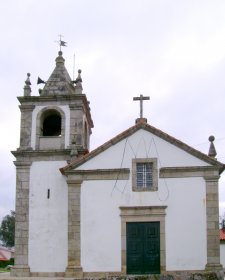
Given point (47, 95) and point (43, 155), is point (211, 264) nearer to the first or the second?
point (43, 155)

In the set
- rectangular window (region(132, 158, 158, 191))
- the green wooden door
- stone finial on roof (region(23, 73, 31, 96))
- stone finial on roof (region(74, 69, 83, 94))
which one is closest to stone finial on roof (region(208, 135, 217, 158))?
rectangular window (region(132, 158, 158, 191))

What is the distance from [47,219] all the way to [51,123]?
495cm

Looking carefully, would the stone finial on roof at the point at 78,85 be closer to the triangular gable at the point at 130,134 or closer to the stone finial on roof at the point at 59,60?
the stone finial on roof at the point at 59,60

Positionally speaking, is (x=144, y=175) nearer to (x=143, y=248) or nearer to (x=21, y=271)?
(x=143, y=248)

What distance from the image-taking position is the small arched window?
22.9 meters

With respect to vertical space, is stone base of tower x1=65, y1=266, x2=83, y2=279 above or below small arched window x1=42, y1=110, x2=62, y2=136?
below

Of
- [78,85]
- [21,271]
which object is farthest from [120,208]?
[78,85]

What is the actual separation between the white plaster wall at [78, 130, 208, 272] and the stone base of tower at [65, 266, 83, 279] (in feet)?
0.82

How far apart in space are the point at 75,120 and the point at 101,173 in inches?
119

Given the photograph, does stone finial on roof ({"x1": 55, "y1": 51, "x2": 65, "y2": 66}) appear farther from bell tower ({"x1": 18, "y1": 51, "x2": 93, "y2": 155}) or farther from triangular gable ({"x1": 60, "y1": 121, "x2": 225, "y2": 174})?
triangular gable ({"x1": 60, "y1": 121, "x2": 225, "y2": 174})

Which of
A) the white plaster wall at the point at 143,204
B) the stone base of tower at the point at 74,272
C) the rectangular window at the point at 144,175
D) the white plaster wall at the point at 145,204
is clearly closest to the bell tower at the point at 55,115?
the white plaster wall at the point at 143,204

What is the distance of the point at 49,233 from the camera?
2067 centimetres

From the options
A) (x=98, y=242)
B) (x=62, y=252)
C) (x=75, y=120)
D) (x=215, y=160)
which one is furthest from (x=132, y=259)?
(x=75, y=120)

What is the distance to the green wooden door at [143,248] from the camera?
19.5 metres
